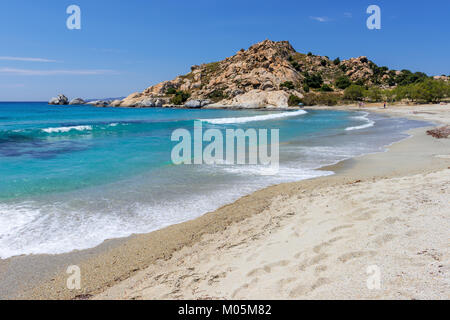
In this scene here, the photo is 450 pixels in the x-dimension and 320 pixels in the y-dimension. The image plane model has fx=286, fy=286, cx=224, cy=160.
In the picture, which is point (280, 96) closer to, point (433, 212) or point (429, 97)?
point (429, 97)

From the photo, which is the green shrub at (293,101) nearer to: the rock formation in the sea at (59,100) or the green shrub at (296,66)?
the green shrub at (296,66)

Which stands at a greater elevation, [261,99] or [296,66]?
[296,66]

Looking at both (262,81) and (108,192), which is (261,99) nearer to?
(262,81)

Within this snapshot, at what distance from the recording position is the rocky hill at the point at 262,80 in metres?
111

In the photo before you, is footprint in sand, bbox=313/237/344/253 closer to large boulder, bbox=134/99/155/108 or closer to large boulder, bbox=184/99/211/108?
large boulder, bbox=184/99/211/108

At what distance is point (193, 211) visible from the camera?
7410mm

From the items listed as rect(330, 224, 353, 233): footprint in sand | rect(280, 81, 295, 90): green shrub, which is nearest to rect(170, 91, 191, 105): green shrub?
rect(280, 81, 295, 90): green shrub

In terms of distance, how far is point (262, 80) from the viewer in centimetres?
11800

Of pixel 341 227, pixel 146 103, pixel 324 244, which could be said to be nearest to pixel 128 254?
pixel 324 244

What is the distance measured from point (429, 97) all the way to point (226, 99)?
218 feet

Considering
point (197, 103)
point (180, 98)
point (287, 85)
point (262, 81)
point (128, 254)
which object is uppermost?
point (262, 81)

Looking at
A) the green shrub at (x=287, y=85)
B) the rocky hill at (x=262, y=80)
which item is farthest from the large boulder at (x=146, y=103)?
the green shrub at (x=287, y=85)

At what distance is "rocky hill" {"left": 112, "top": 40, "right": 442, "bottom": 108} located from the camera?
110875mm

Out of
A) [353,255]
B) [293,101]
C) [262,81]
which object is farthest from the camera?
[262,81]
